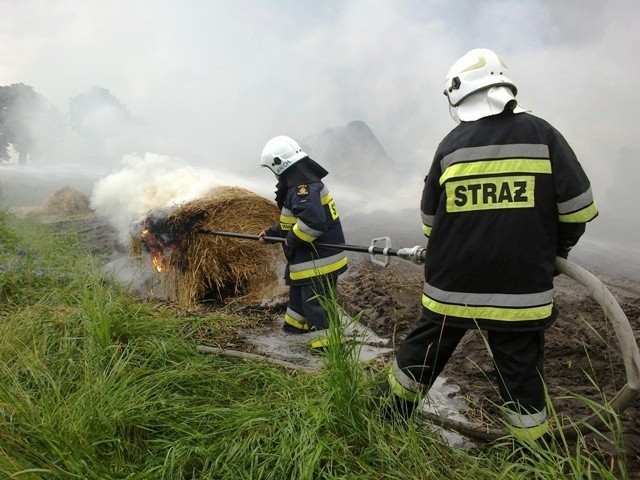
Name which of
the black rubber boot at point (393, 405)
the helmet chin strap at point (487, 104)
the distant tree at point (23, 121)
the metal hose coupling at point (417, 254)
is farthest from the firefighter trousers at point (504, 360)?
the distant tree at point (23, 121)

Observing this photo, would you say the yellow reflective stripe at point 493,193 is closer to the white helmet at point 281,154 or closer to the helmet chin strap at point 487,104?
the helmet chin strap at point 487,104

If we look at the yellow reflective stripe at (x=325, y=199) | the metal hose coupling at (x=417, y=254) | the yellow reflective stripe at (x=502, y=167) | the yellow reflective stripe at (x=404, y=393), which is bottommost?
the yellow reflective stripe at (x=404, y=393)

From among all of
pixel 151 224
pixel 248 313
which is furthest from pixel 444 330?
pixel 151 224

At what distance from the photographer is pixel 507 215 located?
2.21 m

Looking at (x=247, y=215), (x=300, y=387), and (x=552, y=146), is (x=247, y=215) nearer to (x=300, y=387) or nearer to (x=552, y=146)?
(x=300, y=387)

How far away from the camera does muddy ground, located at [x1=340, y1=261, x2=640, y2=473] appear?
2.84 metres

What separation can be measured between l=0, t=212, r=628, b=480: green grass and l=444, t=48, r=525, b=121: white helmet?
130cm

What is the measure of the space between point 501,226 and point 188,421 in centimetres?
190

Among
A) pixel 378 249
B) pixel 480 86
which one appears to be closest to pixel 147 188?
pixel 378 249

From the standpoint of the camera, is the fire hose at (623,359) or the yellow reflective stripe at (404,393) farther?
the yellow reflective stripe at (404,393)

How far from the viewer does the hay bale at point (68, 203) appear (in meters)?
13.7

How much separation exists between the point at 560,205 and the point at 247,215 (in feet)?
12.9

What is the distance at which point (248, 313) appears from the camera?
521cm

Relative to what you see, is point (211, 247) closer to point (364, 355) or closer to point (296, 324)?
point (296, 324)
